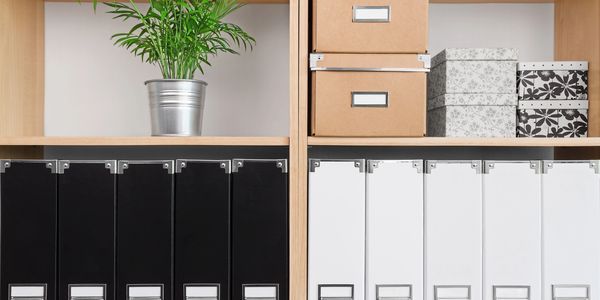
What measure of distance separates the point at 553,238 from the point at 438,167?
31 centimetres

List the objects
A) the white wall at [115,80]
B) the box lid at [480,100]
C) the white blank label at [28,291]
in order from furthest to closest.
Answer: the white wall at [115,80] < the box lid at [480,100] < the white blank label at [28,291]

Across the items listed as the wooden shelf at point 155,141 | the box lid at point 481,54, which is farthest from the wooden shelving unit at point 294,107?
the box lid at point 481,54

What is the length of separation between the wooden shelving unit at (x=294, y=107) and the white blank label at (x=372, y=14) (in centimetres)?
12

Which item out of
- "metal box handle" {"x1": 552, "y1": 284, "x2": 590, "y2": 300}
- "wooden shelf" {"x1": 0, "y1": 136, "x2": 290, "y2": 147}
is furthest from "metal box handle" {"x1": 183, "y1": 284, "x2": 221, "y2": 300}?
"metal box handle" {"x1": 552, "y1": 284, "x2": 590, "y2": 300}

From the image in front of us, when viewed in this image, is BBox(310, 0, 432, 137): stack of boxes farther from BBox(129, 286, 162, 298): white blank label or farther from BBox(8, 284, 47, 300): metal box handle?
BBox(8, 284, 47, 300): metal box handle

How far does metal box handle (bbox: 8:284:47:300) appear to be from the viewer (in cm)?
118

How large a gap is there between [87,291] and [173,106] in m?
0.47

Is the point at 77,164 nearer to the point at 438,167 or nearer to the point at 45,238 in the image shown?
the point at 45,238

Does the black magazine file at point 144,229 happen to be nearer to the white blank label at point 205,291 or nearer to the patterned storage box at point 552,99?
the white blank label at point 205,291

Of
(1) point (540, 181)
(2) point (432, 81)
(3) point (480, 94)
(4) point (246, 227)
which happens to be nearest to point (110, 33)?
(4) point (246, 227)

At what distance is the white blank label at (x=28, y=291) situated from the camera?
1183 millimetres

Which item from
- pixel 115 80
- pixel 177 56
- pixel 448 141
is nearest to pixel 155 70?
pixel 115 80

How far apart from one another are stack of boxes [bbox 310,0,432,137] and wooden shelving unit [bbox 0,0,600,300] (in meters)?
0.04

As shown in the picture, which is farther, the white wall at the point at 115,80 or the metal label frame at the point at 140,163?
the white wall at the point at 115,80
